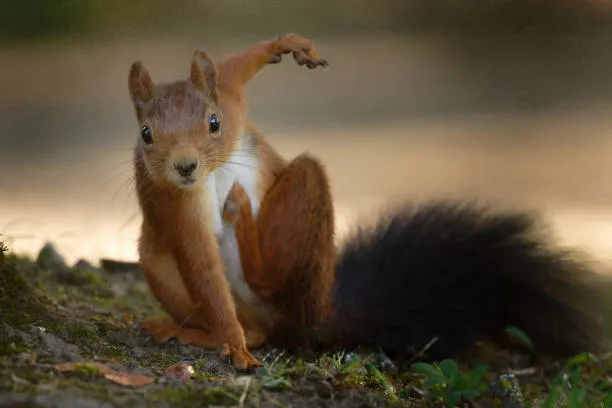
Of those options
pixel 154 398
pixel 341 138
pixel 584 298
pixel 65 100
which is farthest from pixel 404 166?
pixel 154 398

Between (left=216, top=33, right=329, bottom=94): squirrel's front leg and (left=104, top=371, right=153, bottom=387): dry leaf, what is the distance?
0.65 m

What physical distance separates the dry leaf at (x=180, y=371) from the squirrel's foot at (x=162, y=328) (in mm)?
259

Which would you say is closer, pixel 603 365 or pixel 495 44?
pixel 603 365

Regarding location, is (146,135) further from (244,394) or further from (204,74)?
(244,394)

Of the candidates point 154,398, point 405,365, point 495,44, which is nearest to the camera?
point 154,398

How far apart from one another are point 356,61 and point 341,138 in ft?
1.34

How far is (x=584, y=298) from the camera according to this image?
93.5 inches

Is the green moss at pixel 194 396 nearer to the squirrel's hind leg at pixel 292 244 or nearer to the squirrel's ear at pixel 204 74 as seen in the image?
the squirrel's hind leg at pixel 292 244

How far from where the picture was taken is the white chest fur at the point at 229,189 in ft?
6.77

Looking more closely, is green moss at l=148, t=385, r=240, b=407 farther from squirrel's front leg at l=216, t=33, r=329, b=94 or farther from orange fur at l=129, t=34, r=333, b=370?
squirrel's front leg at l=216, t=33, r=329, b=94

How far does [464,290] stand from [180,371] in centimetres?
78

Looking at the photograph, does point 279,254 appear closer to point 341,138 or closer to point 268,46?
point 268,46

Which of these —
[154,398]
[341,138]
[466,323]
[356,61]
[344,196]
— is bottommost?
[154,398]

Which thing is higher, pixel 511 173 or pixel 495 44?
pixel 495 44
